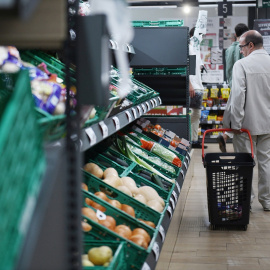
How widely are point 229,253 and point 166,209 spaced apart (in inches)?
33.9

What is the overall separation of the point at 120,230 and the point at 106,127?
1.92 ft

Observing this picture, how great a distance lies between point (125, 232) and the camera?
246 centimetres

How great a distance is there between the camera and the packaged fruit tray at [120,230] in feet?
7.47

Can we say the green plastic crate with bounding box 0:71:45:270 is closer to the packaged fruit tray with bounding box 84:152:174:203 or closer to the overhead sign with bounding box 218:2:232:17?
the packaged fruit tray with bounding box 84:152:174:203

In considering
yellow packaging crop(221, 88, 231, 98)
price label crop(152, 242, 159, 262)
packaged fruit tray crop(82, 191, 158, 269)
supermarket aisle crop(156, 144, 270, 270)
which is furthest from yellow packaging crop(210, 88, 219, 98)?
price label crop(152, 242, 159, 262)

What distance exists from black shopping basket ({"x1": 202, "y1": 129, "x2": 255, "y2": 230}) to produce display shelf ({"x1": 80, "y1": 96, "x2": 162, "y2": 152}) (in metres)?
0.81

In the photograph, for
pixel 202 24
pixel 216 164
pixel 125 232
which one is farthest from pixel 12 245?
pixel 202 24

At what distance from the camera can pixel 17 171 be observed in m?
0.93

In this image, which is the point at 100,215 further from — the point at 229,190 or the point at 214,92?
the point at 214,92

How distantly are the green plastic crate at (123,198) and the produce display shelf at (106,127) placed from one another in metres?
0.31

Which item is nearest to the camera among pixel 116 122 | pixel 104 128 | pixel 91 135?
pixel 91 135

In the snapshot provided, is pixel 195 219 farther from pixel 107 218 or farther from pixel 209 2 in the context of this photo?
pixel 209 2

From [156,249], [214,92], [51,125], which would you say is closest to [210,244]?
[156,249]

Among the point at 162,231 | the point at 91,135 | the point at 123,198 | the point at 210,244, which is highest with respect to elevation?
the point at 91,135
